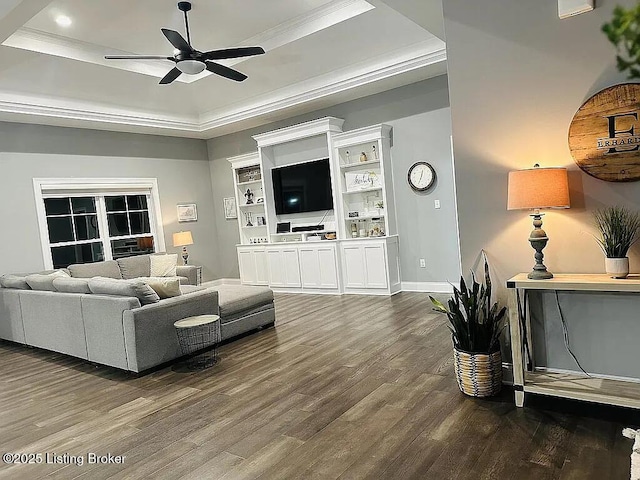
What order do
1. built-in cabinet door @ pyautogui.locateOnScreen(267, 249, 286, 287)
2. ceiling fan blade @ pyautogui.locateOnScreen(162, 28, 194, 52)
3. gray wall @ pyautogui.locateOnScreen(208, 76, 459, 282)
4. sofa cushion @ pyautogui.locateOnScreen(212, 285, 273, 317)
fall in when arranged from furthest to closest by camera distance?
built-in cabinet door @ pyautogui.locateOnScreen(267, 249, 286, 287) → gray wall @ pyautogui.locateOnScreen(208, 76, 459, 282) → sofa cushion @ pyautogui.locateOnScreen(212, 285, 273, 317) → ceiling fan blade @ pyautogui.locateOnScreen(162, 28, 194, 52)

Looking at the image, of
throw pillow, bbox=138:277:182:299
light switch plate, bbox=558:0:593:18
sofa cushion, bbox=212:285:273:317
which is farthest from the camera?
sofa cushion, bbox=212:285:273:317

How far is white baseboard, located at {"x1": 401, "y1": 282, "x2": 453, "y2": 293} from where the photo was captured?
6.26 m

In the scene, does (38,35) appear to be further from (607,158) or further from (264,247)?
(607,158)

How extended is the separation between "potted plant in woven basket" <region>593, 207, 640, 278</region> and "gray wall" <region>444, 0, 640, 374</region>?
61mm

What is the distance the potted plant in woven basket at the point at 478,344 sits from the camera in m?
2.91

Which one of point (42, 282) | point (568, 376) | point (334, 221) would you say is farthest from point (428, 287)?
point (42, 282)

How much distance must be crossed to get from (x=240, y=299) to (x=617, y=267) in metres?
3.48

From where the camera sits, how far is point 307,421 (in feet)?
9.27

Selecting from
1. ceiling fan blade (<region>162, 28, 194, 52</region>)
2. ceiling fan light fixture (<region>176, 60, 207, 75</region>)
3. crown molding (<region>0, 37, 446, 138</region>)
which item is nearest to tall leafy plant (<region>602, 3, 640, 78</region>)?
ceiling fan blade (<region>162, 28, 194, 52</region>)

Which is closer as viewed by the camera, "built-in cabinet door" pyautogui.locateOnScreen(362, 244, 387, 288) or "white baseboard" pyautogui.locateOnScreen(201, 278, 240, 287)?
"built-in cabinet door" pyautogui.locateOnScreen(362, 244, 387, 288)

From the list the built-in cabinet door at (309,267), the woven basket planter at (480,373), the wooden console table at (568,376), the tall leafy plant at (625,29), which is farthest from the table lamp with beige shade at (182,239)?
the tall leafy plant at (625,29)

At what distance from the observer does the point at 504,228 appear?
302cm

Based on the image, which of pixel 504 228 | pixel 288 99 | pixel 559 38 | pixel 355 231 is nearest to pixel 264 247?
pixel 355 231

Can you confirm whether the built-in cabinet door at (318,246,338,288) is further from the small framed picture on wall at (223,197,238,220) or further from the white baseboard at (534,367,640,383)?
the white baseboard at (534,367,640,383)
